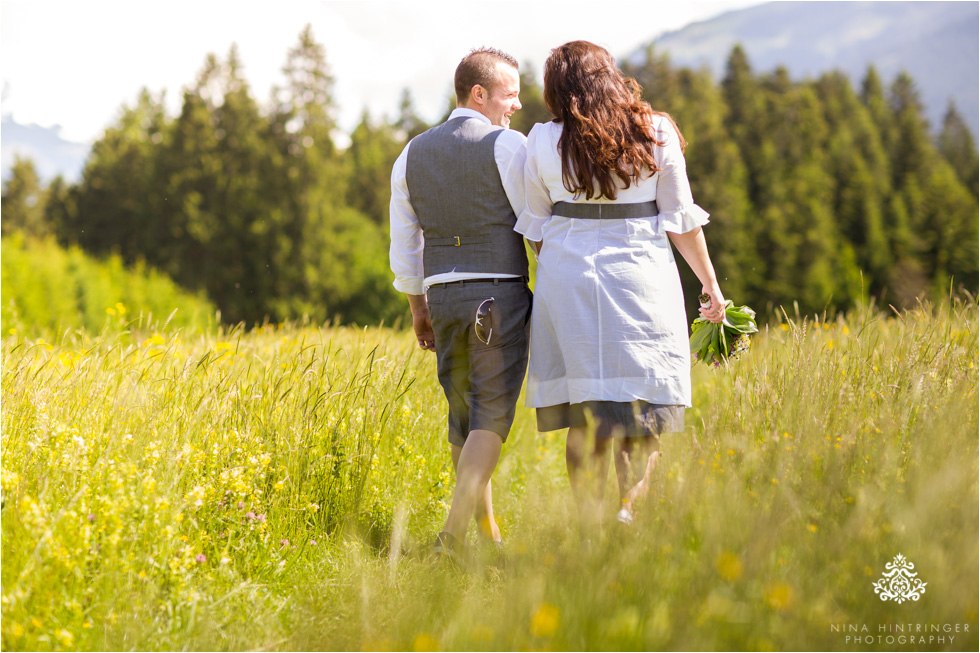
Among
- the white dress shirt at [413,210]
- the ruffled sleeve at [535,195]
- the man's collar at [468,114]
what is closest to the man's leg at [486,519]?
the white dress shirt at [413,210]

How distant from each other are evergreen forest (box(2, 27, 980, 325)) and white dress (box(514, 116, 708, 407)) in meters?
27.0

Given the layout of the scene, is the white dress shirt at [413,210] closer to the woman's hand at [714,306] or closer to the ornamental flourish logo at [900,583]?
the woman's hand at [714,306]

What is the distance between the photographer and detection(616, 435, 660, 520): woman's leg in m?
2.58

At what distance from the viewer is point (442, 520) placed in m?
3.70

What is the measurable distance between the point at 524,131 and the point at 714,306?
29.9 meters

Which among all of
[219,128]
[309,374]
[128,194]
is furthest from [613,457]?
[128,194]

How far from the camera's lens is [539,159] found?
2883 mm

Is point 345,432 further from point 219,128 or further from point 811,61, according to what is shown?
point 811,61

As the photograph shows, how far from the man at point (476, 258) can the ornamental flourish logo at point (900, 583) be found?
147 centimetres

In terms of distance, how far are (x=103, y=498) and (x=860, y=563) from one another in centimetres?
223

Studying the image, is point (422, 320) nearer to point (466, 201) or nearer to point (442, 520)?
point (466, 201)

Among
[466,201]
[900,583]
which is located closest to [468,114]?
[466,201]

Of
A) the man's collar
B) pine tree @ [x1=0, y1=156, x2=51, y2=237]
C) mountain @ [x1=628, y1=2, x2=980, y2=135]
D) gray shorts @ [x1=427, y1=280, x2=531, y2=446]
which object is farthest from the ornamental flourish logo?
mountain @ [x1=628, y1=2, x2=980, y2=135]

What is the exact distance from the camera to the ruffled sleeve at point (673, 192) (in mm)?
2816
